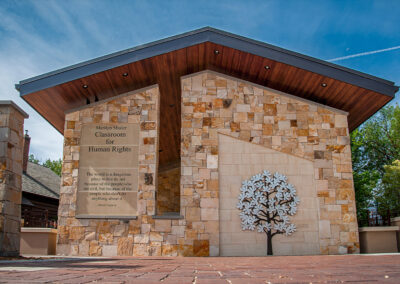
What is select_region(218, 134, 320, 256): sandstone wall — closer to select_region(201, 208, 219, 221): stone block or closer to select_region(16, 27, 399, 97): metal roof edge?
select_region(201, 208, 219, 221): stone block

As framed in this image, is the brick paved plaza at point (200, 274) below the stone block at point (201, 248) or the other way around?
the other way around

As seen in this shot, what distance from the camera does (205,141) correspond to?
40.2ft

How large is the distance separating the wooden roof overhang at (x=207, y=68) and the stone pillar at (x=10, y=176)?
4805 mm

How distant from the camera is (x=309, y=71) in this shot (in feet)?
38.4

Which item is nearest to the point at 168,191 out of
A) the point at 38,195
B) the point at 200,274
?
the point at 38,195

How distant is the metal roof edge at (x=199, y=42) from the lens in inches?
455

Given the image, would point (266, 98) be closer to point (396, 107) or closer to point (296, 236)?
point (296, 236)

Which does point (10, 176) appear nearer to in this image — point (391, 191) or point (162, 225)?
point (162, 225)

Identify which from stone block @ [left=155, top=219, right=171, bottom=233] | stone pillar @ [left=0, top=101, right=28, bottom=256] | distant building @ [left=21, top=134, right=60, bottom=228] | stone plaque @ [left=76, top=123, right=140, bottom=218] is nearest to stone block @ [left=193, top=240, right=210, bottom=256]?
stone block @ [left=155, top=219, right=171, bottom=233]

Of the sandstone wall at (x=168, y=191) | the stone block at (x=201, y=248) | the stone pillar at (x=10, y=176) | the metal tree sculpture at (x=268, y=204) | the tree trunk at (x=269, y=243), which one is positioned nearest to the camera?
the stone pillar at (x=10, y=176)

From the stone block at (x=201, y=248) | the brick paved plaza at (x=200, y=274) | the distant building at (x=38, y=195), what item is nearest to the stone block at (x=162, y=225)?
the stone block at (x=201, y=248)

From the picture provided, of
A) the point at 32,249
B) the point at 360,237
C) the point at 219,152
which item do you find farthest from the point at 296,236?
the point at 32,249

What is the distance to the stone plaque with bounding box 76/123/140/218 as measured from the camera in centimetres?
1192

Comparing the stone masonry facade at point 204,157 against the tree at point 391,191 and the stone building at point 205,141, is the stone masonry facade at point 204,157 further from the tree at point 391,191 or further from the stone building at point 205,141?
the tree at point 391,191
